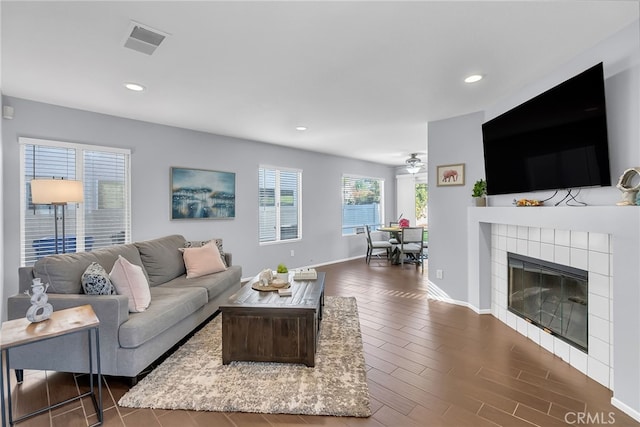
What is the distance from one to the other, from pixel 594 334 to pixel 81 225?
519cm

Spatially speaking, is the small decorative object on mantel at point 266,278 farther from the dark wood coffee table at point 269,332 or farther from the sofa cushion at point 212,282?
the sofa cushion at point 212,282

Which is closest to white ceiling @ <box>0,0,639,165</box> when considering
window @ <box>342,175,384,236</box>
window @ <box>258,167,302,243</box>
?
window @ <box>258,167,302,243</box>

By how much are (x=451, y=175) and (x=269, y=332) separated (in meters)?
3.06

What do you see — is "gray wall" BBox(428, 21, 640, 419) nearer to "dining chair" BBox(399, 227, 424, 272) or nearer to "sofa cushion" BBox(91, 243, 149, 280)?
"dining chair" BBox(399, 227, 424, 272)

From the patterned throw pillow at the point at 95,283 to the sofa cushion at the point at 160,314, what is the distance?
28cm

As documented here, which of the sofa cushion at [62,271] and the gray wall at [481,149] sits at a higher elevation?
the gray wall at [481,149]

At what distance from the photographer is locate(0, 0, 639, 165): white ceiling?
73.2 inches

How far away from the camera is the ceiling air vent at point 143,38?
2.03 m

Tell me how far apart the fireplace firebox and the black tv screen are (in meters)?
0.75

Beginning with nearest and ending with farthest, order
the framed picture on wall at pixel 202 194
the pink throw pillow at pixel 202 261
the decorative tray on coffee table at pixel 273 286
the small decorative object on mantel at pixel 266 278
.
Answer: the decorative tray on coffee table at pixel 273 286 → the small decorative object on mantel at pixel 266 278 → the pink throw pillow at pixel 202 261 → the framed picture on wall at pixel 202 194

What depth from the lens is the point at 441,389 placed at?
2.19 meters

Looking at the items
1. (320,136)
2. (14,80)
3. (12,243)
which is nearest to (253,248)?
(320,136)

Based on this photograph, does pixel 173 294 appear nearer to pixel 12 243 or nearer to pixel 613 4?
pixel 12 243

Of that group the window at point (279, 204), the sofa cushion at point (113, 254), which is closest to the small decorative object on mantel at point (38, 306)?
the sofa cushion at point (113, 254)
